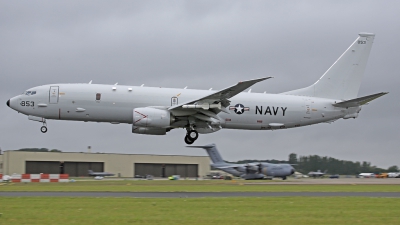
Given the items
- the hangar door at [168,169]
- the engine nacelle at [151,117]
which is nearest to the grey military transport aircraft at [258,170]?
the engine nacelle at [151,117]

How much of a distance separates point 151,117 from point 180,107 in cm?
226

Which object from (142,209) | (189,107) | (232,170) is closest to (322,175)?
(232,170)

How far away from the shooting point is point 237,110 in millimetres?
41875

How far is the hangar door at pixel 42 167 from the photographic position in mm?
86312

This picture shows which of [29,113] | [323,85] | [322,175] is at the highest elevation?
[323,85]

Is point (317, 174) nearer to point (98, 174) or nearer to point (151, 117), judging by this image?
point (98, 174)

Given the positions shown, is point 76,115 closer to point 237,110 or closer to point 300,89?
point 237,110

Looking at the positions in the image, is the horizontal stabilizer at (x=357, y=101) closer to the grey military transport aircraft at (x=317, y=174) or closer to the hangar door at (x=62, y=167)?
the hangar door at (x=62, y=167)

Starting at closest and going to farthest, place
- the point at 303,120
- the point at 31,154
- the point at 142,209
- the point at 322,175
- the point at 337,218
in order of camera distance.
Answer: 1. the point at 337,218
2. the point at 142,209
3. the point at 303,120
4. the point at 31,154
5. the point at 322,175

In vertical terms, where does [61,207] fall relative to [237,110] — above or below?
below

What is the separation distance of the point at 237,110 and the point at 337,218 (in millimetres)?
23158

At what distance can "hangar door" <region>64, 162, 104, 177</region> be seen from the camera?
9125cm

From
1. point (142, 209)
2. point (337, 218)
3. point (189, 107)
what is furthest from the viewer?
point (189, 107)

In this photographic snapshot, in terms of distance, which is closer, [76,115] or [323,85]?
[76,115]
